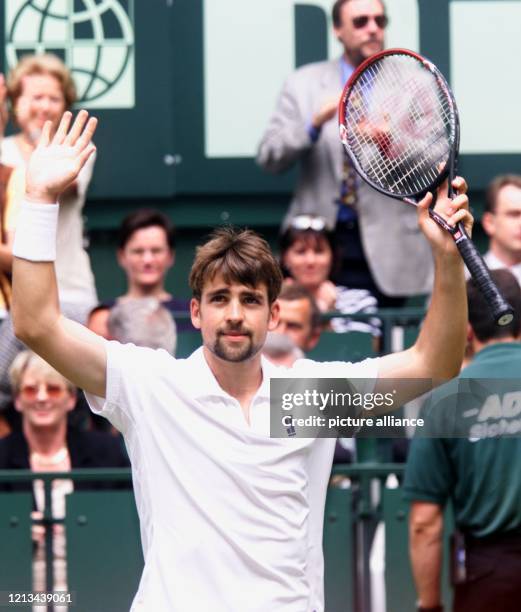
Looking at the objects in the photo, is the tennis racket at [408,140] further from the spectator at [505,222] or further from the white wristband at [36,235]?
the spectator at [505,222]

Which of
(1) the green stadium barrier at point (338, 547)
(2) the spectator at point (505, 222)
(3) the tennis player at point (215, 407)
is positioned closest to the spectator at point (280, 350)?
(1) the green stadium barrier at point (338, 547)

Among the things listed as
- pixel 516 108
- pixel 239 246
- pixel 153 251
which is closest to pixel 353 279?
pixel 153 251

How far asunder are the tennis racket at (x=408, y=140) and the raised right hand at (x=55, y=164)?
2.63ft

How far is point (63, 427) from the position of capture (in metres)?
6.48

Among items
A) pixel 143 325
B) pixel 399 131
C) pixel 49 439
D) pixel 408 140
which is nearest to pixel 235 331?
pixel 408 140

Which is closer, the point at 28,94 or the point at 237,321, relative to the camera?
the point at 237,321

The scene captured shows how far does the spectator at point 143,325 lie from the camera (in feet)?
22.5

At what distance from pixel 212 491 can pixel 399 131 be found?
1.55 meters

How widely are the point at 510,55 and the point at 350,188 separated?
1.64 m

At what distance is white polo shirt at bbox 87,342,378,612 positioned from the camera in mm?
4047

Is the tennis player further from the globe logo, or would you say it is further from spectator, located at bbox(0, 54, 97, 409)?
the globe logo

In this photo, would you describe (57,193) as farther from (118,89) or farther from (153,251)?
(118,89)

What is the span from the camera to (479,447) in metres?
5.17

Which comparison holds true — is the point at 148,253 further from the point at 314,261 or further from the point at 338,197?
the point at 338,197
